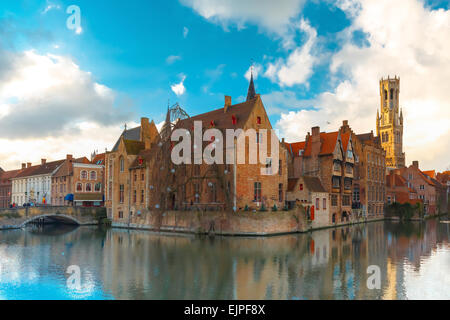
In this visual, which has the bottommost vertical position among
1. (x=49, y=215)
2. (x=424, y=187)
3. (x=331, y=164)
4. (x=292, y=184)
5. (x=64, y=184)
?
(x=49, y=215)

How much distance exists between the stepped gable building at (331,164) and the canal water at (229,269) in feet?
51.7

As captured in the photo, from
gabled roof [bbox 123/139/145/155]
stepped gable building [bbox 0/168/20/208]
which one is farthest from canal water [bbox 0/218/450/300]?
stepped gable building [bbox 0/168/20/208]

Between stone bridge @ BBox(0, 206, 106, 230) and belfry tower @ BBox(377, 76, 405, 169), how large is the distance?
317ft

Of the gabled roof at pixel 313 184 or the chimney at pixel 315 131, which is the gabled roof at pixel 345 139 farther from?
the gabled roof at pixel 313 184

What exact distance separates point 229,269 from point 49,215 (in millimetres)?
38619

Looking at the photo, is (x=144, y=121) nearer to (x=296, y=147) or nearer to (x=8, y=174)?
(x=296, y=147)

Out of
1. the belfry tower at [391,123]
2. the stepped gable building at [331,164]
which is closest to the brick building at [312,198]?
→ the stepped gable building at [331,164]

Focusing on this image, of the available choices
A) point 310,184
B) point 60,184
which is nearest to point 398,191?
point 310,184

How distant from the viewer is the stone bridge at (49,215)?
50.6 metres

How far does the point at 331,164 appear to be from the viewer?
50312 millimetres

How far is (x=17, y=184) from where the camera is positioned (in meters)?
79.3

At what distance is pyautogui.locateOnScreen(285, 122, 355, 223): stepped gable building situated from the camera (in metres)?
50.6

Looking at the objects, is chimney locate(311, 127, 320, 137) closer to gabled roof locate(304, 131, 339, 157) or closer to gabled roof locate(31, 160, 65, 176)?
gabled roof locate(304, 131, 339, 157)
